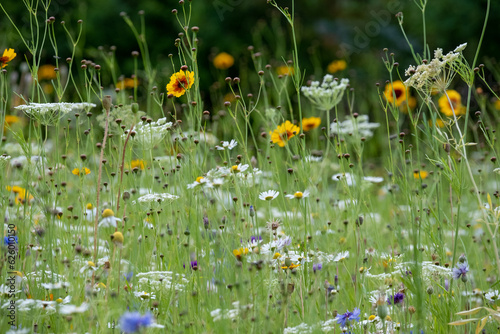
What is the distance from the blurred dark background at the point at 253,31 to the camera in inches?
288

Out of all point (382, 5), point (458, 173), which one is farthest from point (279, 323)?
point (382, 5)

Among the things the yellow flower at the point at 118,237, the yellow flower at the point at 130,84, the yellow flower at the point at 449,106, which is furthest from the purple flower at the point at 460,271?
the yellow flower at the point at 449,106

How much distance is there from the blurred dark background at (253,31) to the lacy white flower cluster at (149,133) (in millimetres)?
5172

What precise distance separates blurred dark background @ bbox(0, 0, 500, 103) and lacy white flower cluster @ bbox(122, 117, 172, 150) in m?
5.17

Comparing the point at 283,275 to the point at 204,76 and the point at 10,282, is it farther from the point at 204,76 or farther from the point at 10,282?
the point at 204,76

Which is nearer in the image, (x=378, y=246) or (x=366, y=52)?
(x=378, y=246)

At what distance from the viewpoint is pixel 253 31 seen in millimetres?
7734

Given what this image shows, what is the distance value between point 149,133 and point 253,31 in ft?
19.4

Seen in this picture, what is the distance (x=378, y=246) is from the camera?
2.30 meters

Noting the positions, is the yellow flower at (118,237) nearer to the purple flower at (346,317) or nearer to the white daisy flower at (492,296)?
the purple flower at (346,317)

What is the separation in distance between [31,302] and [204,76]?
21.2 ft

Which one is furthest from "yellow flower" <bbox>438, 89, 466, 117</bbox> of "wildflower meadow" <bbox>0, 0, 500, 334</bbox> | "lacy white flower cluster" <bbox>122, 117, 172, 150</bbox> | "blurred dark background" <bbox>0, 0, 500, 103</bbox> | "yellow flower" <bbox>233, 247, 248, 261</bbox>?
"blurred dark background" <bbox>0, 0, 500, 103</bbox>

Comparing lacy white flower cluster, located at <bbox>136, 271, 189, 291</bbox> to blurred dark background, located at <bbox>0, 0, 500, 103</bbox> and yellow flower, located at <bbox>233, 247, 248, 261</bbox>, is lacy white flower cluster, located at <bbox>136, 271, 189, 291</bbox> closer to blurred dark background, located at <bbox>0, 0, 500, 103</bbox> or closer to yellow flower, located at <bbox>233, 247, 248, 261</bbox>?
yellow flower, located at <bbox>233, 247, 248, 261</bbox>

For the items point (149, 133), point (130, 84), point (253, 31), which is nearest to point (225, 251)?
point (149, 133)
